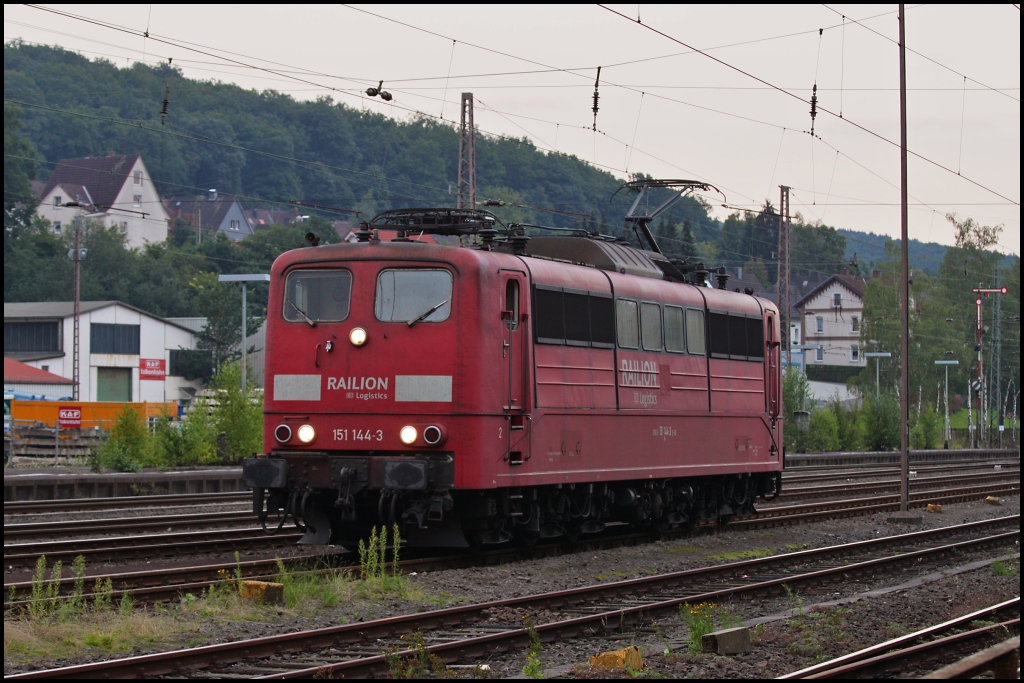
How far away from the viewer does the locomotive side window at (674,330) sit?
57.1 feet

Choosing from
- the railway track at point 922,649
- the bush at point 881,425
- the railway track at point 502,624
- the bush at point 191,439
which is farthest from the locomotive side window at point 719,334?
the bush at point 881,425

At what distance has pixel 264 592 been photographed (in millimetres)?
11258

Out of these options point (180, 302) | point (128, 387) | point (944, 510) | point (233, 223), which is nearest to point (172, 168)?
point (233, 223)

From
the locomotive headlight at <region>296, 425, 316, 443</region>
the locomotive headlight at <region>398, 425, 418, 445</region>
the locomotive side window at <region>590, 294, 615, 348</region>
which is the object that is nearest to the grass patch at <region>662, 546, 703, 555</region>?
the locomotive side window at <region>590, 294, 615, 348</region>

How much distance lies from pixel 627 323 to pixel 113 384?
174 ft

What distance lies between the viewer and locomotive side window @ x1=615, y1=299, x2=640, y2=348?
1612cm

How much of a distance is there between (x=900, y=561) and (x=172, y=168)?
137 m

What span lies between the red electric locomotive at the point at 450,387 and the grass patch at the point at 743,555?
1435mm

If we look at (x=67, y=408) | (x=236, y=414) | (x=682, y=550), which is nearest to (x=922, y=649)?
(x=682, y=550)

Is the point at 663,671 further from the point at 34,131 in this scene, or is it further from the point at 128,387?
the point at 34,131

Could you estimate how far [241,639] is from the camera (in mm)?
9836

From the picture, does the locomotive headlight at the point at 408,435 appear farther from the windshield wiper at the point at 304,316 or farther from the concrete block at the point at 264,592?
the concrete block at the point at 264,592

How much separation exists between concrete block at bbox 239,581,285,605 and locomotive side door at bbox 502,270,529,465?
132 inches

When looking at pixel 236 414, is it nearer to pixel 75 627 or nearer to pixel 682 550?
pixel 682 550
